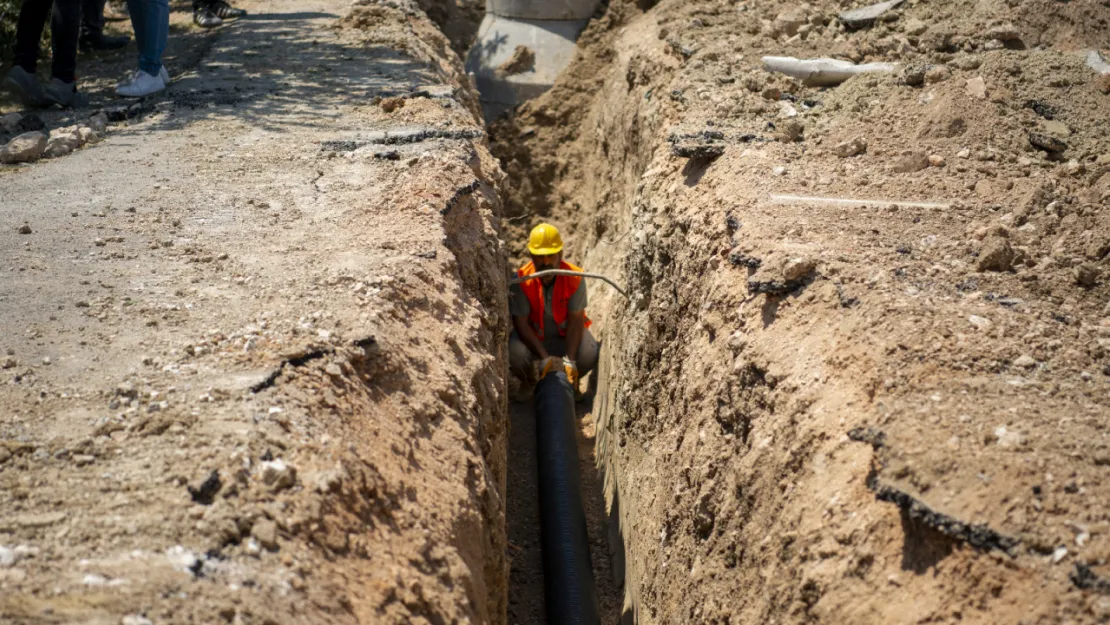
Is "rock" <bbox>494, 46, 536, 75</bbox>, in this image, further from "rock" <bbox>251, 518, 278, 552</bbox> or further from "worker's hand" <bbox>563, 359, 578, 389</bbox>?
"rock" <bbox>251, 518, 278, 552</bbox>

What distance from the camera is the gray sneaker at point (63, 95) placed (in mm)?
6406

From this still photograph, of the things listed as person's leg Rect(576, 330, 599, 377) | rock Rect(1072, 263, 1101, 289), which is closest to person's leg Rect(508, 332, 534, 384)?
person's leg Rect(576, 330, 599, 377)

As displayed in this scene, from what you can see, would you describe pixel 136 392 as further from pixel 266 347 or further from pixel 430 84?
pixel 430 84

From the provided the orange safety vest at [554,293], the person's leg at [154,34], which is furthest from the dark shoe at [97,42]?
A: the orange safety vest at [554,293]

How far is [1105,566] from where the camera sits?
82.1 inches

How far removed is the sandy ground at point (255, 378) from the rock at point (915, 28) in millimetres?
2900

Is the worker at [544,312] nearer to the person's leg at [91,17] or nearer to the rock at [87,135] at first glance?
the rock at [87,135]

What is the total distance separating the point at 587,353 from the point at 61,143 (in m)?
3.81

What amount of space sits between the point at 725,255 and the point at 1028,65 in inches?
97.8

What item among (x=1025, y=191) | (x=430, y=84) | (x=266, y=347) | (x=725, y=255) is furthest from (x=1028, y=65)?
(x=266, y=347)

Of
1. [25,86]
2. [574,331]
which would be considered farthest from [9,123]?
[574,331]

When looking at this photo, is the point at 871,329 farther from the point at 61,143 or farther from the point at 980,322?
the point at 61,143

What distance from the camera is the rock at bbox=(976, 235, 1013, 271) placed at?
11.1 feet

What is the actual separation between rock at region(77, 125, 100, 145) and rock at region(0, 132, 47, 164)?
25cm
